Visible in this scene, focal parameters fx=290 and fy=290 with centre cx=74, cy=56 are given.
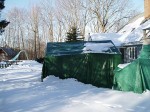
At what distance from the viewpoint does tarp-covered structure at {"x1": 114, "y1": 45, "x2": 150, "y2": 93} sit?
1298 cm

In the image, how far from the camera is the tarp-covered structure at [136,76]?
13.0 m

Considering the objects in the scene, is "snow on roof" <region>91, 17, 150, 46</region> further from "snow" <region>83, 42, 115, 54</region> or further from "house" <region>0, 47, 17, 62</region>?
"house" <region>0, 47, 17, 62</region>

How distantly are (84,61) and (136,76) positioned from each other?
5.15 meters

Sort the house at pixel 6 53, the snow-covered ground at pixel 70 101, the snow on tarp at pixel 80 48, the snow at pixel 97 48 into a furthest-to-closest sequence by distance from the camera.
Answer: the house at pixel 6 53 → the snow on tarp at pixel 80 48 → the snow at pixel 97 48 → the snow-covered ground at pixel 70 101

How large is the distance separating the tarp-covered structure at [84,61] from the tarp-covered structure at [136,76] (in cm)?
159

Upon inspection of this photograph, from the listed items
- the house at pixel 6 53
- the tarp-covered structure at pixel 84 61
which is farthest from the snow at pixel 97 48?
the house at pixel 6 53

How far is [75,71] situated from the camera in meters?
18.6

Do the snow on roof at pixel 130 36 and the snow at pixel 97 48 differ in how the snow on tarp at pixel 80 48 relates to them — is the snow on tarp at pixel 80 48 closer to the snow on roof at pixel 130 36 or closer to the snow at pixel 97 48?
the snow at pixel 97 48

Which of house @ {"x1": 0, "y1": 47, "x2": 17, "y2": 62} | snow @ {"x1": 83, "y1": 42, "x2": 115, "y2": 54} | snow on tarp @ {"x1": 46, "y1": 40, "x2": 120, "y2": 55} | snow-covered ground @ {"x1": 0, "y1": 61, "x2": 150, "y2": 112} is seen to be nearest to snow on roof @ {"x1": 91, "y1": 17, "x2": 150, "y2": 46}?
snow @ {"x1": 83, "y1": 42, "x2": 115, "y2": 54}

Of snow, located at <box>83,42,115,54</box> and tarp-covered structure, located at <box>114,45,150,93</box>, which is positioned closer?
tarp-covered structure, located at <box>114,45,150,93</box>

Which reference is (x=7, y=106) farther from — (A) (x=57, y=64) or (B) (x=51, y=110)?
(A) (x=57, y=64)

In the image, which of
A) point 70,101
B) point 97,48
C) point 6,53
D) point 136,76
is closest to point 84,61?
point 97,48

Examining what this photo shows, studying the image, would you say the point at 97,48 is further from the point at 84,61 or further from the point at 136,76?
the point at 136,76

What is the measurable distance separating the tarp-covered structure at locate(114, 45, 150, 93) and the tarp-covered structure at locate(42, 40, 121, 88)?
159 cm
